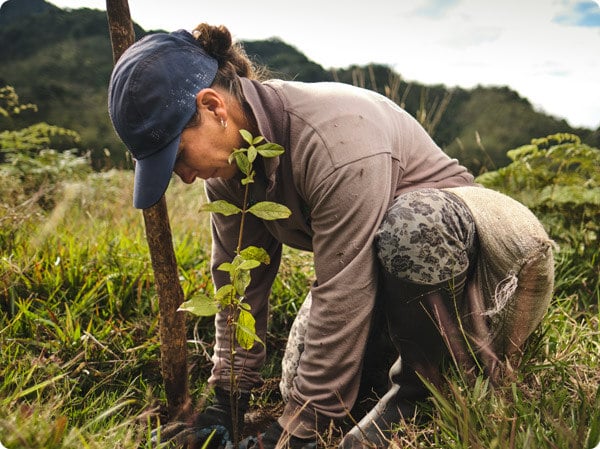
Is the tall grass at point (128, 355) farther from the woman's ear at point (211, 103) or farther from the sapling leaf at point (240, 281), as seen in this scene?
the woman's ear at point (211, 103)

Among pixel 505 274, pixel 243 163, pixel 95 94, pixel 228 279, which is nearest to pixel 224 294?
pixel 243 163

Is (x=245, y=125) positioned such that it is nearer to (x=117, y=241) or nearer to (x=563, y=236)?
(x=117, y=241)

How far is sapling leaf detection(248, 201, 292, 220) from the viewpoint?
4.46ft

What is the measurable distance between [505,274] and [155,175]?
1.05m

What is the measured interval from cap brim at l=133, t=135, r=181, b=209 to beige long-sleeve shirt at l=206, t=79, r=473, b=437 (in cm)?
26

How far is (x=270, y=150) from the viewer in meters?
1.41

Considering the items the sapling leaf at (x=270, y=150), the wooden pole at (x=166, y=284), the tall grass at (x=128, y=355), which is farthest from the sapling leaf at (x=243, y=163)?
the tall grass at (x=128, y=355)

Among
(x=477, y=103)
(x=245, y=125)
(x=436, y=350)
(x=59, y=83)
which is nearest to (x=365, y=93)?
(x=245, y=125)

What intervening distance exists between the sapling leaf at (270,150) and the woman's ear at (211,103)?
0.19 metres

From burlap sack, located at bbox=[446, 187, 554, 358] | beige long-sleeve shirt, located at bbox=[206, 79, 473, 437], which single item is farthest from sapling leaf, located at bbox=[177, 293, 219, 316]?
burlap sack, located at bbox=[446, 187, 554, 358]

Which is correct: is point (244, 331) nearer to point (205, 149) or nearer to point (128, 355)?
point (205, 149)

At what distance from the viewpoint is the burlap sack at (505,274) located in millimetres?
1620

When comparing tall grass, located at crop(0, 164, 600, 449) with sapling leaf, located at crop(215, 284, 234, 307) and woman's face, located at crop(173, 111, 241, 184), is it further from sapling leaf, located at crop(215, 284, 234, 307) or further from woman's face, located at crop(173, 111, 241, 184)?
woman's face, located at crop(173, 111, 241, 184)

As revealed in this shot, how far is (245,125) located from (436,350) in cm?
87
